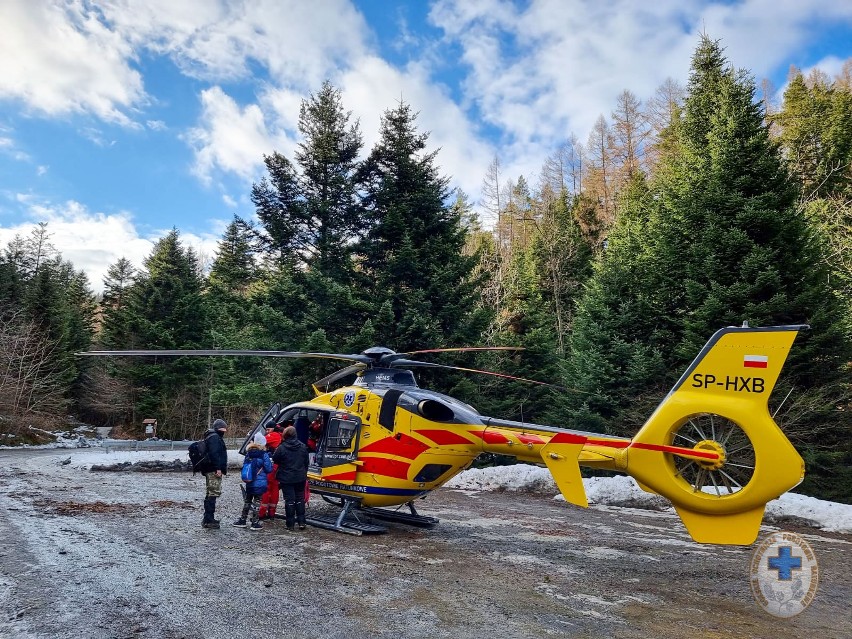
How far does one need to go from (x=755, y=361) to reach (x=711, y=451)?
1.18 m

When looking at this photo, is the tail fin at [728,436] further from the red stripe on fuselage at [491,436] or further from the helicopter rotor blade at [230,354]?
the helicopter rotor blade at [230,354]

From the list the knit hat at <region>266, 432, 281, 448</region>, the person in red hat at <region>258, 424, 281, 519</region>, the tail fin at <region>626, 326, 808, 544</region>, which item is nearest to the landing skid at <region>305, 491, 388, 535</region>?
the person in red hat at <region>258, 424, 281, 519</region>

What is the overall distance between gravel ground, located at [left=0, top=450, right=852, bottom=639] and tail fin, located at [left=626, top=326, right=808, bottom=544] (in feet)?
3.36

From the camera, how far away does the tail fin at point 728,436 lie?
5641 millimetres

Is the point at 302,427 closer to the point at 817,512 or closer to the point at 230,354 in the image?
the point at 230,354

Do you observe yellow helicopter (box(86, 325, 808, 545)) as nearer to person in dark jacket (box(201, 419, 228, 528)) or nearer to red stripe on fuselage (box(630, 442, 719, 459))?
red stripe on fuselage (box(630, 442, 719, 459))

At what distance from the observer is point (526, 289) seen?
30984 mm

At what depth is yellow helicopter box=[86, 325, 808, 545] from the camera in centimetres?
580

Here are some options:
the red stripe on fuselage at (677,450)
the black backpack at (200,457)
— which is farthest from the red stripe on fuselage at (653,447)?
the black backpack at (200,457)

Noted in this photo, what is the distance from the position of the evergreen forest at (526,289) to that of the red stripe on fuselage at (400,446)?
2815 millimetres

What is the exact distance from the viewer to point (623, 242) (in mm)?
22766

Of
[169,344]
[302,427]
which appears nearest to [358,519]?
[302,427]

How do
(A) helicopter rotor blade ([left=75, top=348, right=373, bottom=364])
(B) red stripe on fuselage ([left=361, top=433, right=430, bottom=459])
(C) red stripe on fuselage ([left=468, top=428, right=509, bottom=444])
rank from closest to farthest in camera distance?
(A) helicopter rotor blade ([left=75, top=348, right=373, bottom=364]), (C) red stripe on fuselage ([left=468, top=428, right=509, bottom=444]), (B) red stripe on fuselage ([left=361, top=433, right=430, bottom=459])

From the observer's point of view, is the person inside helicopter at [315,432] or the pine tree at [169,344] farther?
A: the pine tree at [169,344]
